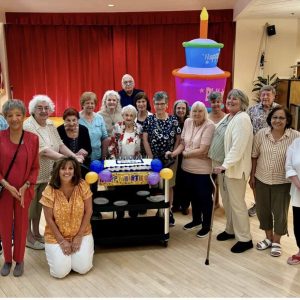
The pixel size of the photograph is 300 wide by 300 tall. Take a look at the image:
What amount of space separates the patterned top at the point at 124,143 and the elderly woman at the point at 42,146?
358 mm

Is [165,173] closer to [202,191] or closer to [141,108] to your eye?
[202,191]

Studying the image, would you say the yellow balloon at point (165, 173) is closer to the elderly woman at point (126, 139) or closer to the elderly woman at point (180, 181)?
the elderly woman at point (126, 139)

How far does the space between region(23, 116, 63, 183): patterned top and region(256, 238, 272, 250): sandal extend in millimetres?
1768

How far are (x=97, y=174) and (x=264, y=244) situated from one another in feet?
4.75

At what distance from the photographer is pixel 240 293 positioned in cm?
241

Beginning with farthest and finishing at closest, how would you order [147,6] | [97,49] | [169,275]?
[97,49]
[147,6]
[169,275]

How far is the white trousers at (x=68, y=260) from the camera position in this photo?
8.36ft

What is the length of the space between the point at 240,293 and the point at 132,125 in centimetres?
159

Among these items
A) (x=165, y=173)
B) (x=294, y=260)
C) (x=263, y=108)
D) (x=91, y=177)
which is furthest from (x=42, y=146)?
(x=294, y=260)

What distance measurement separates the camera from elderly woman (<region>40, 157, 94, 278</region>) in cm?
255

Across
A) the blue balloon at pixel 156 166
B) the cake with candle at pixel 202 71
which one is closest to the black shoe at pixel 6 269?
the blue balloon at pixel 156 166

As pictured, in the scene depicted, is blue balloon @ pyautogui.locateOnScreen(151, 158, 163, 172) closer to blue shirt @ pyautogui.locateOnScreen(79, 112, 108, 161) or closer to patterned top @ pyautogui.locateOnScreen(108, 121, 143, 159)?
patterned top @ pyautogui.locateOnScreen(108, 121, 143, 159)

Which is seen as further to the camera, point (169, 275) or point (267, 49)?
point (267, 49)

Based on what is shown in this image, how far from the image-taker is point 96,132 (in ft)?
11.1
